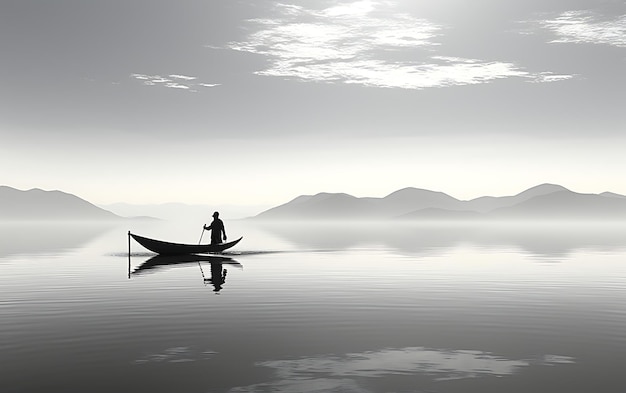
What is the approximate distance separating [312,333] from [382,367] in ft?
21.3

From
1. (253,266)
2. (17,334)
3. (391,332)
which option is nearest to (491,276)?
Result: (253,266)

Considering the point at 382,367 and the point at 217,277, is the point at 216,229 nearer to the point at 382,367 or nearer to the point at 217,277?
the point at 217,277


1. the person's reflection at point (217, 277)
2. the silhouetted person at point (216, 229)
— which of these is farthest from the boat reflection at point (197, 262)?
the silhouetted person at point (216, 229)

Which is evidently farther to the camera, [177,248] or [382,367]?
[177,248]

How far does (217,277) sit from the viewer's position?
156 feet

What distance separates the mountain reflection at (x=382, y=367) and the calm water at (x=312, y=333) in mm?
58

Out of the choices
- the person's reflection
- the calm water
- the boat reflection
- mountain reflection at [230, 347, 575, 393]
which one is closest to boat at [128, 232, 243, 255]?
the boat reflection

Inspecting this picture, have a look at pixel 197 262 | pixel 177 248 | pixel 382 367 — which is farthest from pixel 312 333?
pixel 177 248

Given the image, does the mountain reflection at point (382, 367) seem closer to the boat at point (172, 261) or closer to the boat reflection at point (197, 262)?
the boat reflection at point (197, 262)

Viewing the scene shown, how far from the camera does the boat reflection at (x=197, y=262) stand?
45.5 m

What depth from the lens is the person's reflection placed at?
41.4 metres

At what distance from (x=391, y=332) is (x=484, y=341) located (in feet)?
12.0

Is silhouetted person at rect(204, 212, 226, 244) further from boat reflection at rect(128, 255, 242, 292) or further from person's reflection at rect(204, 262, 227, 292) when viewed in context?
person's reflection at rect(204, 262, 227, 292)

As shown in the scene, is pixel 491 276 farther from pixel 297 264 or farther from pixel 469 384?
pixel 469 384
